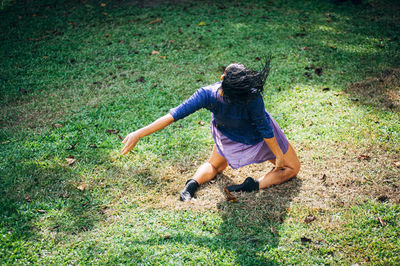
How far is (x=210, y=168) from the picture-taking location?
3.74m

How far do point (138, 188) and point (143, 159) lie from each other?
523mm

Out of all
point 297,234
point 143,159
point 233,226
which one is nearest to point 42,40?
point 143,159

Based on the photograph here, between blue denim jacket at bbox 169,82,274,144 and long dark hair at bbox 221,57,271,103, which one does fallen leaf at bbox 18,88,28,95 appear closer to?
blue denim jacket at bbox 169,82,274,144

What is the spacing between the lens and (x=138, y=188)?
3.69 metres

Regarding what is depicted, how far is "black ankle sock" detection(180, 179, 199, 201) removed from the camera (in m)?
3.51

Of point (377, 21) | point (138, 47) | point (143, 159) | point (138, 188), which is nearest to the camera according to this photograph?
point (138, 188)

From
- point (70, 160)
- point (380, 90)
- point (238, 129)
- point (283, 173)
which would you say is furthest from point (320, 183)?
point (70, 160)

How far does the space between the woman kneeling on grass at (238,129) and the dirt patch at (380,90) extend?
2.25 metres

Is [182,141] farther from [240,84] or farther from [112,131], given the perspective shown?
[240,84]

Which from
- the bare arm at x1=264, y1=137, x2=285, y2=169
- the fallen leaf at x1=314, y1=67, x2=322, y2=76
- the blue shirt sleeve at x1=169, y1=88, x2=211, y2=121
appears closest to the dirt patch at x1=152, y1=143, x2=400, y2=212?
the bare arm at x1=264, y1=137, x2=285, y2=169

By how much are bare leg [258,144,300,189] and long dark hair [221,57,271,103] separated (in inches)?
38.4

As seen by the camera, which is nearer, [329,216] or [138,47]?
[329,216]

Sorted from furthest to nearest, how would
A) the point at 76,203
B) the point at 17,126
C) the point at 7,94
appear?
the point at 7,94 < the point at 17,126 < the point at 76,203

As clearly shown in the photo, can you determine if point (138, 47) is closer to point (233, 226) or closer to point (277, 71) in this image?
point (277, 71)
